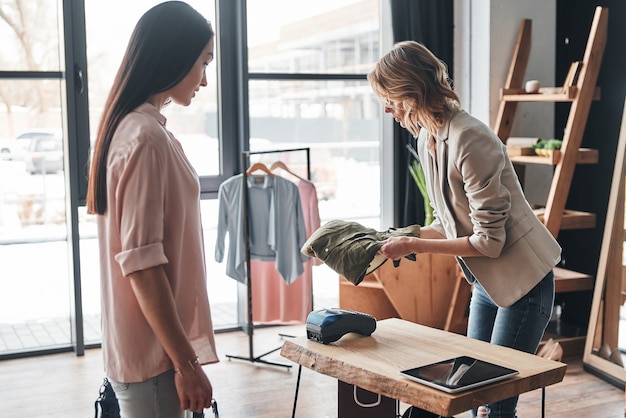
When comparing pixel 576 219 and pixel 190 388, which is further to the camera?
pixel 576 219

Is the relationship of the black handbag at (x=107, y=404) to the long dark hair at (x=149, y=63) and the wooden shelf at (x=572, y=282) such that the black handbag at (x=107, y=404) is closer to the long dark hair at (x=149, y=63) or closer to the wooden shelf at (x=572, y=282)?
the long dark hair at (x=149, y=63)

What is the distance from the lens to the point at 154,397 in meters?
1.51

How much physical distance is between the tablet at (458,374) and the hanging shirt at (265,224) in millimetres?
2179

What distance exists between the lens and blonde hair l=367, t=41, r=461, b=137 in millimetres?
2328

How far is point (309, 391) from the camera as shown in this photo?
3.84 meters

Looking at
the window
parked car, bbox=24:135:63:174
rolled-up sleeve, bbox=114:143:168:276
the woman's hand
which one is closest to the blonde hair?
rolled-up sleeve, bbox=114:143:168:276

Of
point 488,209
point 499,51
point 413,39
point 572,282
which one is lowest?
point 572,282

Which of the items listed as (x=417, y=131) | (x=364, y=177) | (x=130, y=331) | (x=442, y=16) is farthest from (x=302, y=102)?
(x=130, y=331)

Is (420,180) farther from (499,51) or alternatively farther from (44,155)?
(44,155)

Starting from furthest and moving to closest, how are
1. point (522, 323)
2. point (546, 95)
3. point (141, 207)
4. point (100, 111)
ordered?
point (100, 111)
point (546, 95)
point (522, 323)
point (141, 207)

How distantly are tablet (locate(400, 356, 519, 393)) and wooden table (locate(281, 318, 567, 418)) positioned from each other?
0.05ft

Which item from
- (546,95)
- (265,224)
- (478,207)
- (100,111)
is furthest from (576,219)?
(100,111)

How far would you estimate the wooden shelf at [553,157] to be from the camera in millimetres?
4184

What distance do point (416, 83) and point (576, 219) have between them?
2.39 meters
